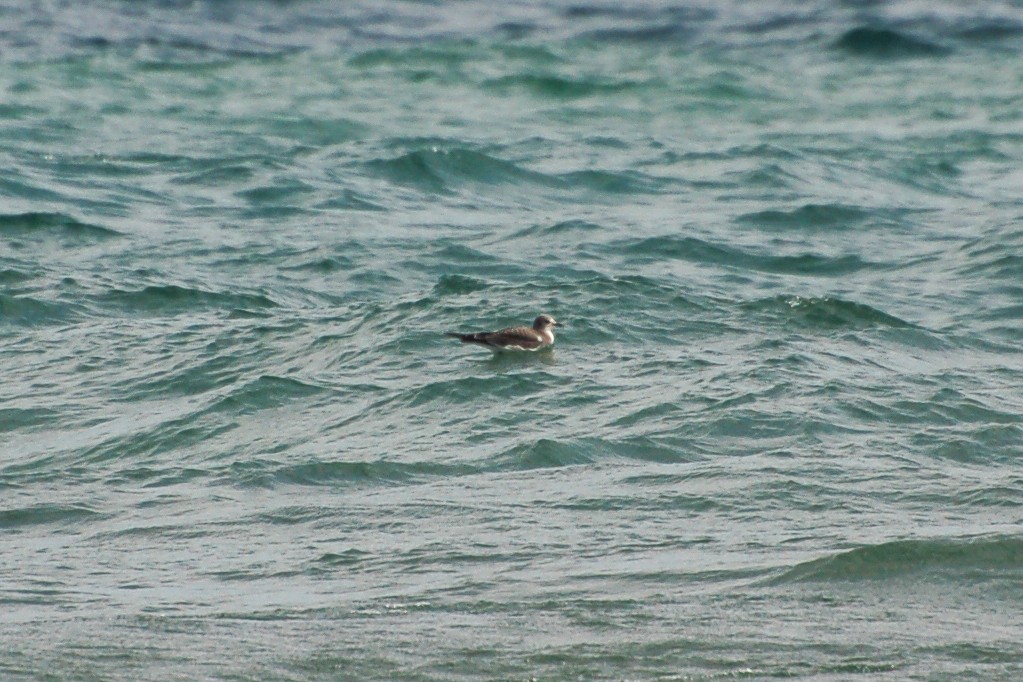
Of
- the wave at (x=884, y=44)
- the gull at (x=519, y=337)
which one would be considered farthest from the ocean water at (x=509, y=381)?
the wave at (x=884, y=44)

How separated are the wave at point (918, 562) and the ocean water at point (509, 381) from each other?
0.02 metres

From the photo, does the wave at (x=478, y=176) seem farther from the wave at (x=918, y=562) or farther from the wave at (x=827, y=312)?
the wave at (x=918, y=562)

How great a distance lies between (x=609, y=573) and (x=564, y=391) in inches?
150

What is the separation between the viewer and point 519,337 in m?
12.7

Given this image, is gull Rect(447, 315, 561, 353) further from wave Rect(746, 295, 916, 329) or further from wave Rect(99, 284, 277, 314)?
wave Rect(99, 284, 277, 314)

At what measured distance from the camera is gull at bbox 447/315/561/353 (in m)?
12.7

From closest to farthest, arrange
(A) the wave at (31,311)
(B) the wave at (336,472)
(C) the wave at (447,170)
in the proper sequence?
(B) the wave at (336,472)
(A) the wave at (31,311)
(C) the wave at (447,170)

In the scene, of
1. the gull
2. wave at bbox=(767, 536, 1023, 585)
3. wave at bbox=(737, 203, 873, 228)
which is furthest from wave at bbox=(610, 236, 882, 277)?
wave at bbox=(767, 536, 1023, 585)

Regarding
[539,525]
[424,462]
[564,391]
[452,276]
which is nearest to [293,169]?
[452,276]

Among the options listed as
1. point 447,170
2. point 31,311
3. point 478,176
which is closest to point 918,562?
point 31,311

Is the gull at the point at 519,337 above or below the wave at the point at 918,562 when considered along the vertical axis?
below

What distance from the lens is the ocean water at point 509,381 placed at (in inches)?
300

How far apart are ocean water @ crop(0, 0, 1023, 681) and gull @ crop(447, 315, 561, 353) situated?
143 mm

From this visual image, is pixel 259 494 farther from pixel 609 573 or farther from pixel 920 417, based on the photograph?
pixel 920 417
